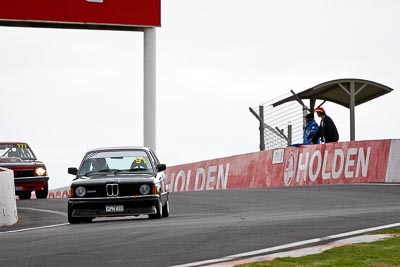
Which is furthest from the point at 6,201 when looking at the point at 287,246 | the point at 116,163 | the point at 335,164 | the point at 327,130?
the point at 327,130

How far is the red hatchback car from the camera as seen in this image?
1192 inches

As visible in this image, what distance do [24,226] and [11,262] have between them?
7.43 metres

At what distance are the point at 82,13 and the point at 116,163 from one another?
16.8 m

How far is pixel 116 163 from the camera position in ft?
63.7

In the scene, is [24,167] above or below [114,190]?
above

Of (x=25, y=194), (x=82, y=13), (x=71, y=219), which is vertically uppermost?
(x=82, y=13)

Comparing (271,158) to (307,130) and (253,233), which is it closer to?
(307,130)

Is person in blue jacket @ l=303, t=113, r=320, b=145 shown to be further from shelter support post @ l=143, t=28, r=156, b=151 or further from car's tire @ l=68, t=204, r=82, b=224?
car's tire @ l=68, t=204, r=82, b=224

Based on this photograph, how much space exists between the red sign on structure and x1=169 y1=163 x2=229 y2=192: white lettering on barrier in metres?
5.07

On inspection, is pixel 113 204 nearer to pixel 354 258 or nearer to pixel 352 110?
pixel 354 258

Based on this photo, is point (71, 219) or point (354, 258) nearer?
point (354, 258)

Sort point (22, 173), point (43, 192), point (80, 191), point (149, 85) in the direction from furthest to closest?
1. point (149, 85)
2. point (43, 192)
3. point (22, 173)
4. point (80, 191)

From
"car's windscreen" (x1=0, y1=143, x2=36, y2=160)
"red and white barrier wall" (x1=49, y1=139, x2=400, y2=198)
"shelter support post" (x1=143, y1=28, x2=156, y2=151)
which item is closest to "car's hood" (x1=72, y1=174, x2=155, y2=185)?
"red and white barrier wall" (x1=49, y1=139, x2=400, y2=198)

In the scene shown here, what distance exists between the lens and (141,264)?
10719 millimetres
